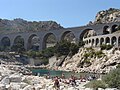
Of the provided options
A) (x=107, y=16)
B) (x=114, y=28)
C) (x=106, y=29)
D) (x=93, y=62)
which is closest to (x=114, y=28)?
(x=114, y=28)

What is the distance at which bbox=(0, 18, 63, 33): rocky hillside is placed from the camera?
16300cm

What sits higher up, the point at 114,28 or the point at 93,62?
the point at 114,28

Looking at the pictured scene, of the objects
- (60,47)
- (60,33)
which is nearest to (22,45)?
(60,33)

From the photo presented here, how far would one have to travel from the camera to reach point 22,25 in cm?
17988

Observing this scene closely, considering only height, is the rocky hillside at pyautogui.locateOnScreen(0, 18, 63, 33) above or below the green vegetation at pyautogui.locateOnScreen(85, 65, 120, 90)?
above

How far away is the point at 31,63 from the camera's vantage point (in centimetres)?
8756

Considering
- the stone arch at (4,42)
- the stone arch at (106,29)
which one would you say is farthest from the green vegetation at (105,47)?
the stone arch at (4,42)

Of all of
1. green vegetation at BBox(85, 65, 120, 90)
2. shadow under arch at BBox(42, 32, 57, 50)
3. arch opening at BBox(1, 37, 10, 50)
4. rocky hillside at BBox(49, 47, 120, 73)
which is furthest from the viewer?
arch opening at BBox(1, 37, 10, 50)

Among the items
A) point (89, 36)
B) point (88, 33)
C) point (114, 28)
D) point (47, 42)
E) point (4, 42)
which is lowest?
point (4, 42)

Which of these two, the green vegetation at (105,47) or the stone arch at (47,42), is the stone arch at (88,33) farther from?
the green vegetation at (105,47)

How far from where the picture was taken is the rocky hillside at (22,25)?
163000 mm

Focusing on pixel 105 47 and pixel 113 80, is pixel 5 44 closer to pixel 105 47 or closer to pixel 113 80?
pixel 105 47

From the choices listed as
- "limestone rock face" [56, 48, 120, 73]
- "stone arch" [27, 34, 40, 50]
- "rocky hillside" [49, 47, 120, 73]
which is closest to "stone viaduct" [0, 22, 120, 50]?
"stone arch" [27, 34, 40, 50]

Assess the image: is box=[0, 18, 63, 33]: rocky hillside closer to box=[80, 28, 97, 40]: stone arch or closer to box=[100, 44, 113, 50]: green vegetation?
box=[80, 28, 97, 40]: stone arch
